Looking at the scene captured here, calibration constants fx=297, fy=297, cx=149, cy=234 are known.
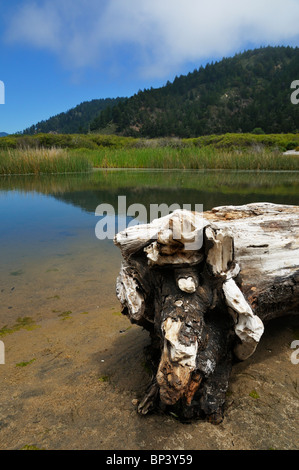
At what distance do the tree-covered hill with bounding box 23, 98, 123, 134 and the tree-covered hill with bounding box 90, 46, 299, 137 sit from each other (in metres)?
28.5

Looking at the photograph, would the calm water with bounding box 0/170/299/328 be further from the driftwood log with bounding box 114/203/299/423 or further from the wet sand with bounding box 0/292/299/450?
the driftwood log with bounding box 114/203/299/423

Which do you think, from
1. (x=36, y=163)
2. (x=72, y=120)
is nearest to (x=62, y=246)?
(x=36, y=163)

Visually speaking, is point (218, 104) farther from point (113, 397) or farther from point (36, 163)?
point (113, 397)

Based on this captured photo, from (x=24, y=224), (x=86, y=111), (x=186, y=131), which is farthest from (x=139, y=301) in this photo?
(x=86, y=111)

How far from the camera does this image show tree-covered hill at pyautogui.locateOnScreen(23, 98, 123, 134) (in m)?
101

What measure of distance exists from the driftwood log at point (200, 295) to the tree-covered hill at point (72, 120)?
311ft

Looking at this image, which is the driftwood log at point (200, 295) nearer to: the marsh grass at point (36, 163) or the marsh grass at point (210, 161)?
the marsh grass at point (36, 163)

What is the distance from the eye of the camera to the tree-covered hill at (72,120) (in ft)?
333

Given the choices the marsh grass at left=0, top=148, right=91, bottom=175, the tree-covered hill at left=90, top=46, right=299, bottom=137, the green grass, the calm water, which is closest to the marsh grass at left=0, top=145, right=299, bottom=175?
the marsh grass at left=0, top=148, right=91, bottom=175

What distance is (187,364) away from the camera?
1308 millimetres

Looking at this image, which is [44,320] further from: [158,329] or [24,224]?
[24,224]

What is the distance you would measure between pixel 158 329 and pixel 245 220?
103 centimetres

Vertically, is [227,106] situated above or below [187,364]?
above
